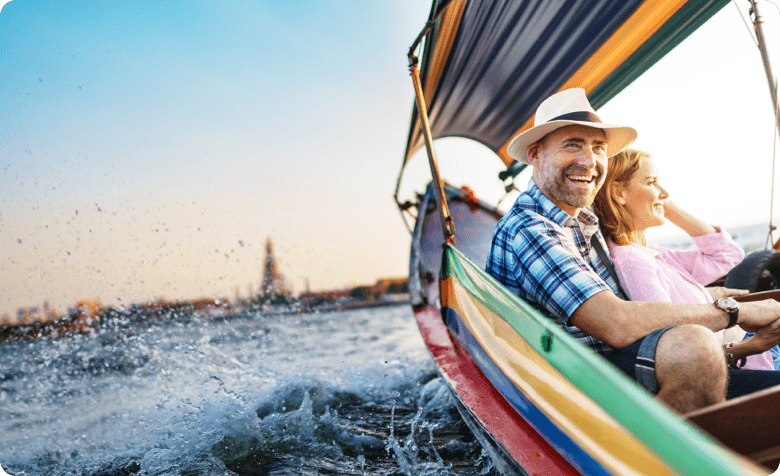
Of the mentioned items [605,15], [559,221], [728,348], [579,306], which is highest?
[605,15]

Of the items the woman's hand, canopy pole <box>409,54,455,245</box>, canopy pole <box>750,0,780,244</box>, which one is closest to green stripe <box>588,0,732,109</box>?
canopy pole <box>750,0,780,244</box>

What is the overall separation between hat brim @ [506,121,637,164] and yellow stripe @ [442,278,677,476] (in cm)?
91

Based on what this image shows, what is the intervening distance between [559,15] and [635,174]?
162cm

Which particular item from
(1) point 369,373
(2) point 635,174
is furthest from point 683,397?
(1) point 369,373

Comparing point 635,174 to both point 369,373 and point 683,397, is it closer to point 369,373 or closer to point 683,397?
point 683,397

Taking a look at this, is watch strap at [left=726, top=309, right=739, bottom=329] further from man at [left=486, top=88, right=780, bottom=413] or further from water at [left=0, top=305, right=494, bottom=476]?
water at [left=0, top=305, right=494, bottom=476]

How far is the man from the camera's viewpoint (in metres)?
1.18

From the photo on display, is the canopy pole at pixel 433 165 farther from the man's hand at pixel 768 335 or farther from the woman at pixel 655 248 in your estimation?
the man's hand at pixel 768 335

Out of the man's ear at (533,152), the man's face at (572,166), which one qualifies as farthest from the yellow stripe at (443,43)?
the man's face at (572,166)

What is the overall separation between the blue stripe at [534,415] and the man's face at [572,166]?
3.04ft

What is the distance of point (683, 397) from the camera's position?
1.17 metres

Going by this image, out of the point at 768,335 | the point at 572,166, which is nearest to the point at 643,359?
the point at 768,335

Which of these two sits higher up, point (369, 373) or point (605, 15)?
point (605, 15)

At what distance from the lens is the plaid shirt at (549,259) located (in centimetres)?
148
